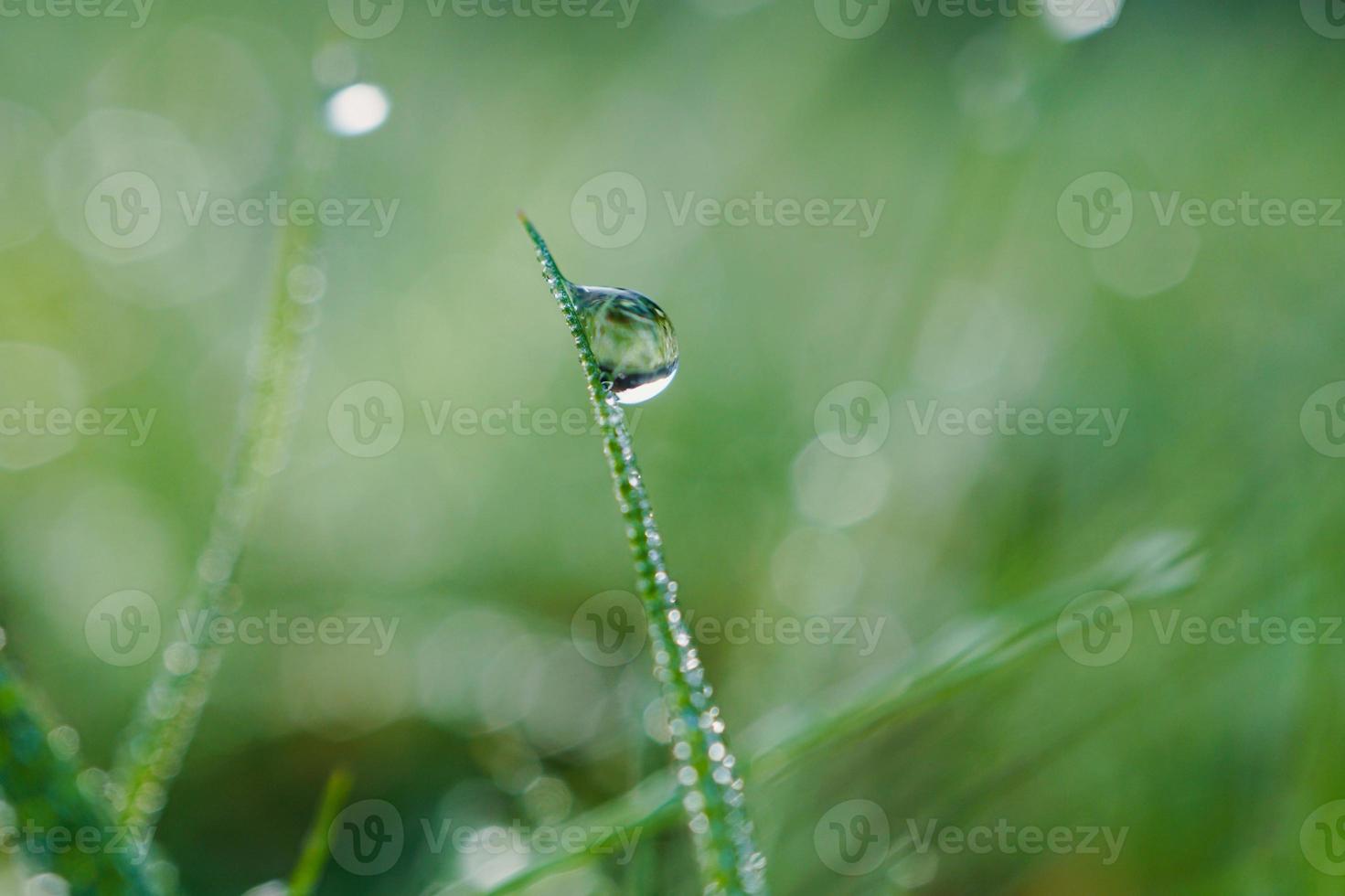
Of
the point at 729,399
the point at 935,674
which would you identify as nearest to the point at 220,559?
the point at 935,674

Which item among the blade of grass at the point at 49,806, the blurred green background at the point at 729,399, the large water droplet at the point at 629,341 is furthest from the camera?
the blurred green background at the point at 729,399

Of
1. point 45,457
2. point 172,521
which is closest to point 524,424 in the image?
point 172,521

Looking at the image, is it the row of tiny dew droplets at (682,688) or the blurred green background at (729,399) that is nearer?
the row of tiny dew droplets at (682,688)

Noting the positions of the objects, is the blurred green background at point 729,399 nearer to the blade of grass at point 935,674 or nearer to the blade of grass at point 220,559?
the blade of grass at point 935,674

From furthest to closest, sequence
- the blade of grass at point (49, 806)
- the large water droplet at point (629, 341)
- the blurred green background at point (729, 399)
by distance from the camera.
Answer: the blurred green background at point (729, 399) < the large water droplet at point (629, 341) < the blade of grass at point (49, 806)

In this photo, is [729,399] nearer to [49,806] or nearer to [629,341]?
[629,341]

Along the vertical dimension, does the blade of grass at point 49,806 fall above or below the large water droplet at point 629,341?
below

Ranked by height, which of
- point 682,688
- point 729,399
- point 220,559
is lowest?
point 682,688

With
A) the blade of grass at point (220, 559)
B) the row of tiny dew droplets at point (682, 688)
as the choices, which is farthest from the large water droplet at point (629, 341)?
the blade of grass at point (220, 559)
